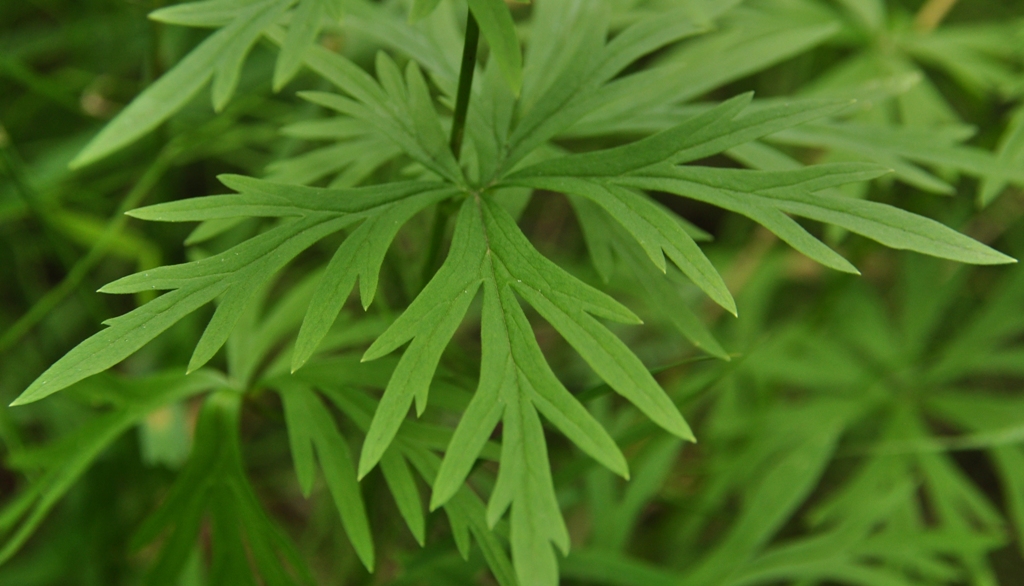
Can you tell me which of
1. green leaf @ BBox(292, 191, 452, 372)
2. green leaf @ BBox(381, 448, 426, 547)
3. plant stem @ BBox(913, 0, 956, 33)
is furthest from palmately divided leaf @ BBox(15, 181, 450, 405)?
plant stem @ BBox(913, 0, 956, 33)

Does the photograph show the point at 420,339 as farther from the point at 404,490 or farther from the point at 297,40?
the point at 297,40

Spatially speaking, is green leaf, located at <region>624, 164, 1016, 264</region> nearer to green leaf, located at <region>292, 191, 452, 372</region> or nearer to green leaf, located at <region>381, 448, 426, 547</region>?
green leaf, located at <region>292, 191, 452, 372</region>

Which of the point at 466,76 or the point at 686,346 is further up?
the point at 466,76

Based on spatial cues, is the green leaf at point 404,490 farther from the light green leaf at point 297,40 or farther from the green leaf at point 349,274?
the light green leaf at point 297,40

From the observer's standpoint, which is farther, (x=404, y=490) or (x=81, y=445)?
(x=81, y=445)

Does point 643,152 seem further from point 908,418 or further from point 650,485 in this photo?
point 908,418

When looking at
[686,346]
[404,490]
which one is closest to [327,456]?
[404,490]
